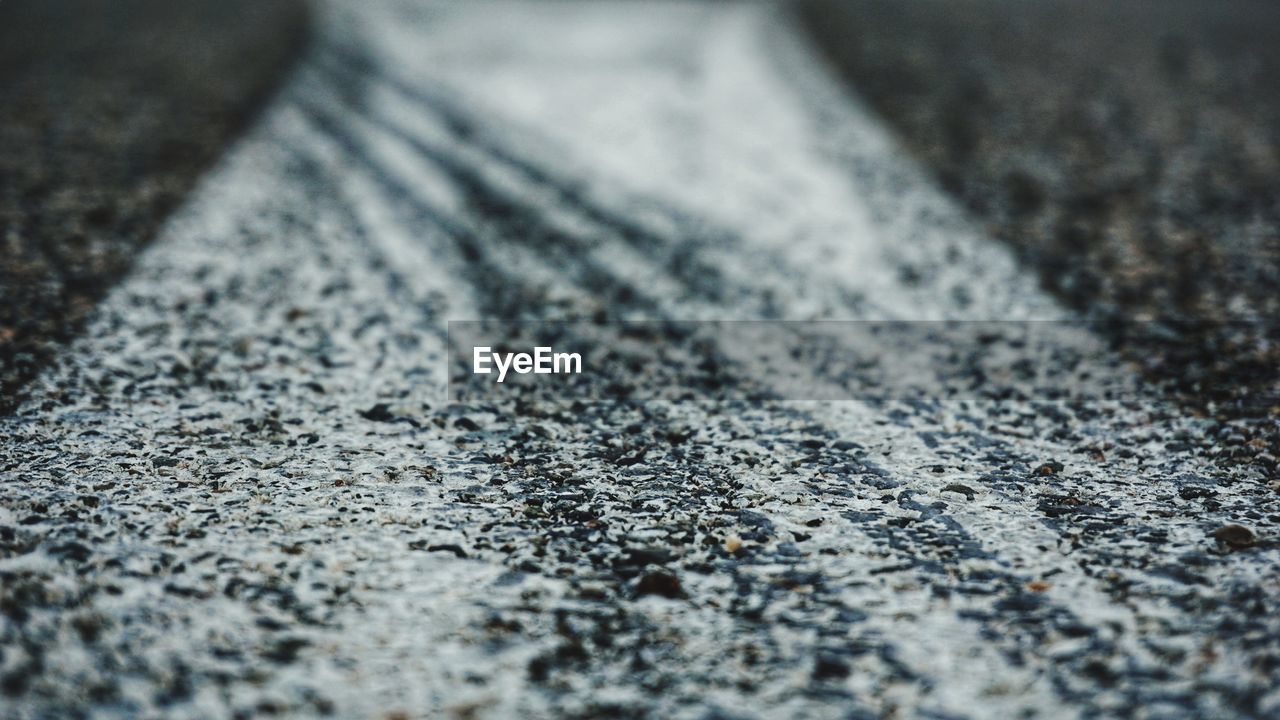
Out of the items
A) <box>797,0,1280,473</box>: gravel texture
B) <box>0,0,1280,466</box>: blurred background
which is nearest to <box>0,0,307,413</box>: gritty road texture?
<box>0,0,1280,466</box>: blurred background

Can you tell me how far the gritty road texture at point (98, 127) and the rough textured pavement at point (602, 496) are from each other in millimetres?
152

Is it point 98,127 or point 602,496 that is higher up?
point 98,127

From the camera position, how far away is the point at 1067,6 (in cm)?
923

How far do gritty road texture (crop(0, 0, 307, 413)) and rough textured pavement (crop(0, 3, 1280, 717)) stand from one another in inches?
6.0

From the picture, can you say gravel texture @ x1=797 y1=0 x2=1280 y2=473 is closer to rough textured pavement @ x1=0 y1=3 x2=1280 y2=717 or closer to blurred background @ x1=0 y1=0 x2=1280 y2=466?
blurred background @ x1=0 y1=0 x2=1280 y2=466

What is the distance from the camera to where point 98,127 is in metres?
4.86

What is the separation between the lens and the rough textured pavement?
1.65 meters

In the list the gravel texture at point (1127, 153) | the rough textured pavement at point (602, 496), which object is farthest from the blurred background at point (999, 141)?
the rough textured pavement at point (602, 496)

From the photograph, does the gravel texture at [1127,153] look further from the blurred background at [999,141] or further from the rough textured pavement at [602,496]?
the rough textured pavement at [602,496]

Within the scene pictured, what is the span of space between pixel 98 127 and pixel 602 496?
4.00 meters

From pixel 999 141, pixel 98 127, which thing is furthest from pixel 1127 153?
pixel 98 127

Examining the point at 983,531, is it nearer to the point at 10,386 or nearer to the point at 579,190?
the point at 10,386

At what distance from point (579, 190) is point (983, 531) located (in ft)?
8.79

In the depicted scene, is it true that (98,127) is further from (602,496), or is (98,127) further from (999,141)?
(999,141)
